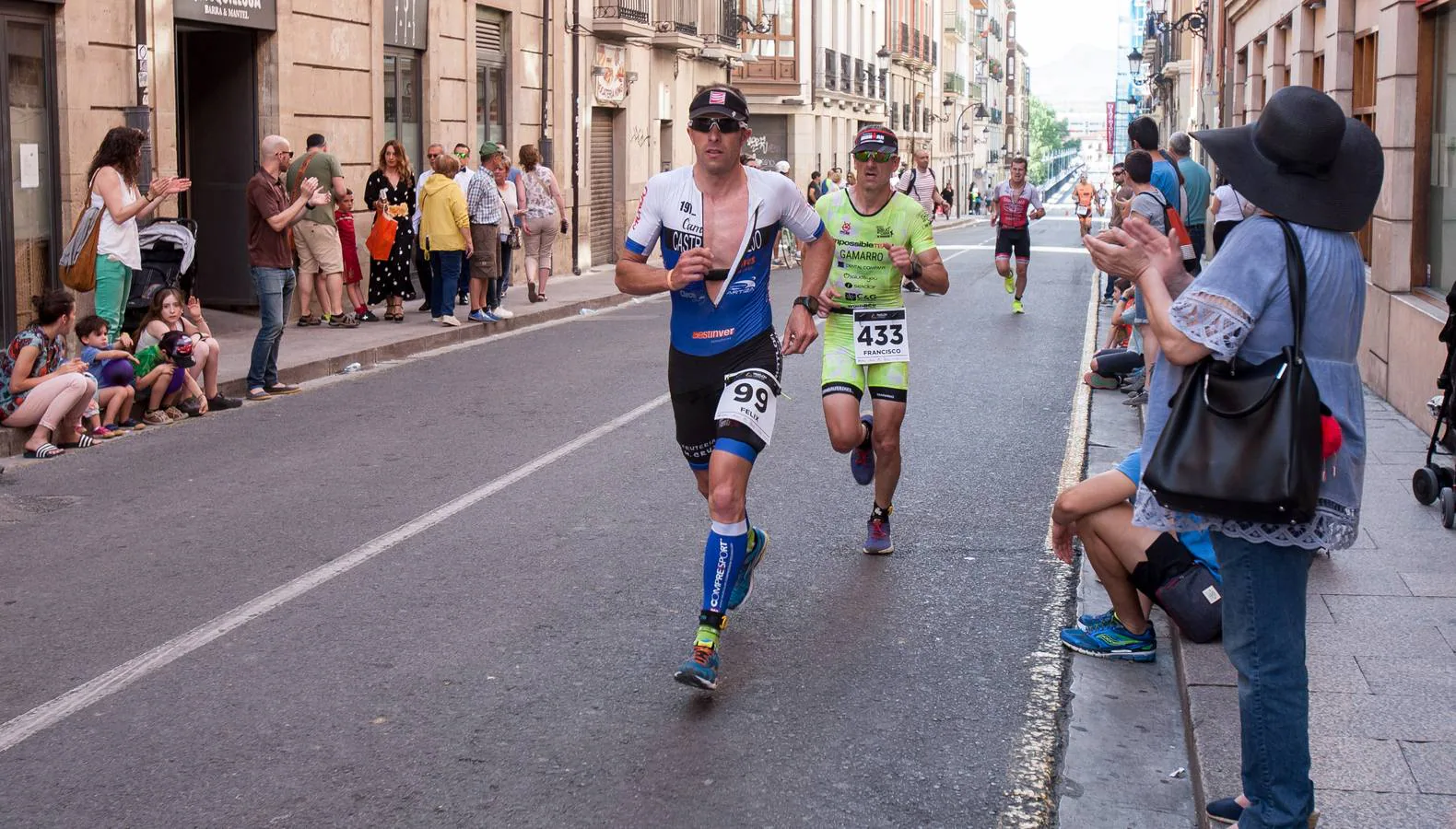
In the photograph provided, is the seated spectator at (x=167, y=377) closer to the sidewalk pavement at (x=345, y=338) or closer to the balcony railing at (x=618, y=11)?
the sidewalk pavement at (x=345, y=338)

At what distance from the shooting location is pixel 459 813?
4316mm

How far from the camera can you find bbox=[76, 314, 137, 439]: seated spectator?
10.6m

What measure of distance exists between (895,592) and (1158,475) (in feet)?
10.00

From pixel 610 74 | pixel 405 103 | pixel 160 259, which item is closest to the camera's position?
pixel 160 259

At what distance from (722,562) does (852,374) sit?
2012 millimetres

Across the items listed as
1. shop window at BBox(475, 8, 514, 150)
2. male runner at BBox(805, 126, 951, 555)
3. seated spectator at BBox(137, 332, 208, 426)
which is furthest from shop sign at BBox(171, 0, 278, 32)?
male runner at BBox(805, 126, 951, 555)

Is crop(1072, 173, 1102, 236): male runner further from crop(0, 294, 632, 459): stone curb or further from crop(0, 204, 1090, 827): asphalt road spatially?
crop(0, 204, 1090, 827): asphalt road

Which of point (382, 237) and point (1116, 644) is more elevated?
point (382, 237)

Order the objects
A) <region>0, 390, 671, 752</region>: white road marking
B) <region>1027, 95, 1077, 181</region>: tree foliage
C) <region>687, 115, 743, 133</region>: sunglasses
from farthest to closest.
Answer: <region>1027, 95, 1077, 181</region>: tree foliage < <region>687, 115, 743, 133</region>: sunglasses < <region>0, 390, 671, 752</region>: white road marking

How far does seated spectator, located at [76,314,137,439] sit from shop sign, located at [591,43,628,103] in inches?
714

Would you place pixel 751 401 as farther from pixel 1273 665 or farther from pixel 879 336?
pixel 1273 665

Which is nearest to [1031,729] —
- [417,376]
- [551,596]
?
[551,596]

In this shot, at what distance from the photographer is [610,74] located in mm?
28938

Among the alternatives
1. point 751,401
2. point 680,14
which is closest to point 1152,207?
point 751,401
